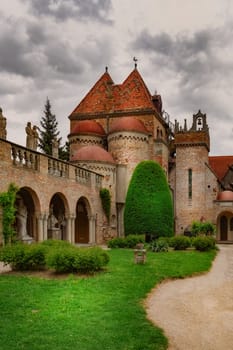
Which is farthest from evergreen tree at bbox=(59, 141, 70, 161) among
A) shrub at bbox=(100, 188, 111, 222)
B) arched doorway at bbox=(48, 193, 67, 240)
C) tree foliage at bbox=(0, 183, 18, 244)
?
tree foliage at bbox=(0, 183, 18, 244)

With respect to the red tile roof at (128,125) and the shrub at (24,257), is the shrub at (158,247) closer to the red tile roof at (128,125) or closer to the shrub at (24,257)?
the shrub at (24,257)

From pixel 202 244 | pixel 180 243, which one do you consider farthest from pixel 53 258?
pixel 202 244

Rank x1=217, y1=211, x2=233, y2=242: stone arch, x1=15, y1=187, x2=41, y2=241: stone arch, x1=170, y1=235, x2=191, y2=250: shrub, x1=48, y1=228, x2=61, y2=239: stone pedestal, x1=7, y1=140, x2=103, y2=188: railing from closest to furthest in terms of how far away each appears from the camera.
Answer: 1. x1=7, y1=140, x2=103, y2=188: railing
2. x1=15, y1=187, x2=41, y2=241: stone arch
3. x1=48, y1=228, x2=61, y2=239: stone pedestal
4. x1=170, y1=235, x2=191, y2=250: shrub
5. x1=217, y1=211, x2=233, y2=242: stone arch

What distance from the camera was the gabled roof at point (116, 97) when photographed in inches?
1489

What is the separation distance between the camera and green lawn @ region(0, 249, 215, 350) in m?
6.28

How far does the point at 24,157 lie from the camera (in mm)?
18797

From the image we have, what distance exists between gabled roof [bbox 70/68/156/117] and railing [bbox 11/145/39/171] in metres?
19.6

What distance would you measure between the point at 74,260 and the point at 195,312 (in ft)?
16.0

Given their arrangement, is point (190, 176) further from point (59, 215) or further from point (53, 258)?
point (53, 258)

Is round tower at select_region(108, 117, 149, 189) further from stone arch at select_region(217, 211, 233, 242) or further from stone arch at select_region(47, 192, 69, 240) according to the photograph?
stone arch at select_region(217, 211, 233, 242)

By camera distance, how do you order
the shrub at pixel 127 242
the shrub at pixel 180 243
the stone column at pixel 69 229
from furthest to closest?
the shrub at pixel 127 242, the stone column at pixel 69 229, the shrub at pixel 180 243

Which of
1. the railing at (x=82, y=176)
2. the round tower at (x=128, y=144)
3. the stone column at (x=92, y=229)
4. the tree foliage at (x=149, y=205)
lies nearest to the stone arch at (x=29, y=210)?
the railing at (x=82, y=176)

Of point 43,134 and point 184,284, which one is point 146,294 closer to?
point 184,284

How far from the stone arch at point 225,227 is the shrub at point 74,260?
1139 inches
